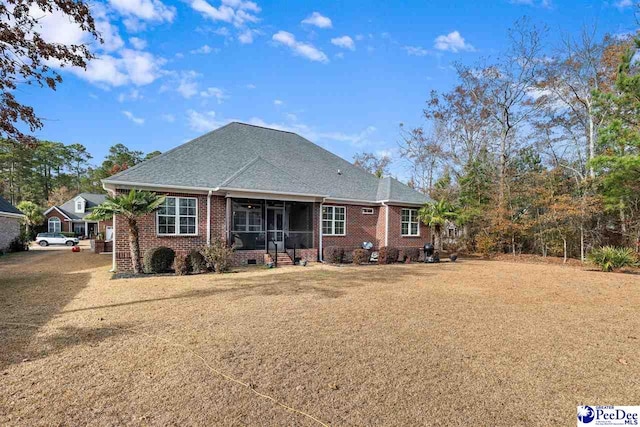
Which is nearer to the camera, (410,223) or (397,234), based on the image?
(397,234)

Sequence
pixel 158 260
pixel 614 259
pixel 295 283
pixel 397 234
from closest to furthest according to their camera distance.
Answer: pixel 295 283, pixel 158 260, pixel 614 259, pixel 397 234

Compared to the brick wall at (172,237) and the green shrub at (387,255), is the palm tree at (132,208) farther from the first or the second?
the green shrub at (387,255)

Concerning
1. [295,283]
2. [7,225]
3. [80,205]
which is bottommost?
[295,283]

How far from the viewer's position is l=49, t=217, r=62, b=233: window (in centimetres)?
3805

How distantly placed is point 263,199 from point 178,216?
347 cm

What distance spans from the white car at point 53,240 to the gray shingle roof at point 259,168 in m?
22.4

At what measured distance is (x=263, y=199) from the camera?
14.4m

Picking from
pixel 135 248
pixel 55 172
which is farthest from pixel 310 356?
pixel 55 172

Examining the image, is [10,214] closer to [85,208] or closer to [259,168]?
[259,168]

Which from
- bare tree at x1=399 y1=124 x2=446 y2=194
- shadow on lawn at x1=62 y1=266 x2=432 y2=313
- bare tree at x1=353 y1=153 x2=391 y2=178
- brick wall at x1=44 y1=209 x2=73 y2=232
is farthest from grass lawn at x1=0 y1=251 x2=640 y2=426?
brick wall at x1=44 y1=209 x2=73 y2=232

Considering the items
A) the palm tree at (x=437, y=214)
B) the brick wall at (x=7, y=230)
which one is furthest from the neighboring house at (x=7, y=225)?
the palm tree at (x=437, y=214)

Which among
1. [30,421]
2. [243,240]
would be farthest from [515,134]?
[30,421]

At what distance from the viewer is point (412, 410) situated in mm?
3113

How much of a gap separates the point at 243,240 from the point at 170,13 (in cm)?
874
